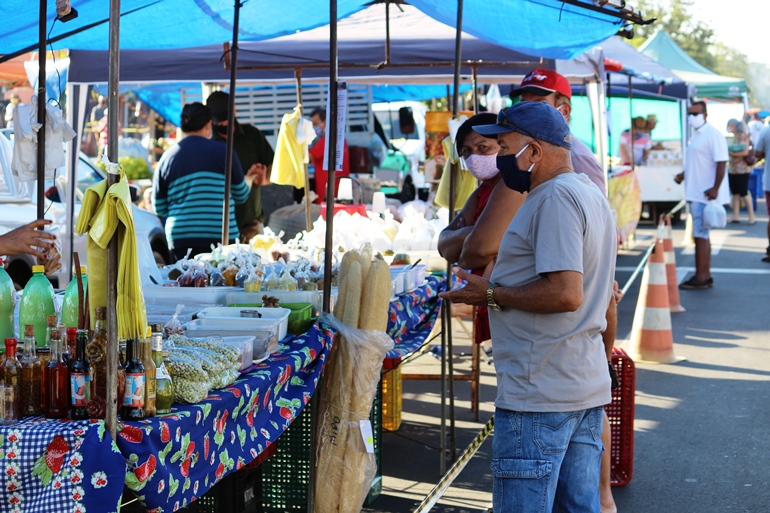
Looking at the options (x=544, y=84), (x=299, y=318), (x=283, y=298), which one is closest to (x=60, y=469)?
(x=299, y=318)

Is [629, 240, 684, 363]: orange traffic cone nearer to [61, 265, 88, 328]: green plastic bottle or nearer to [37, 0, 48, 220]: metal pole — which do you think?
[37, 0, 48, 220]: metal pole

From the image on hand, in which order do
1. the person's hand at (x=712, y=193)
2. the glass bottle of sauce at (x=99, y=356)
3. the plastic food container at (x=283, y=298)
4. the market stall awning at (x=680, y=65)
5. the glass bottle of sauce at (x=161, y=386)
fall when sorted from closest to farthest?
the glass bottle of sauce at (x=99, y=356), the glass bottle of sauce at (x=161, y=386), the plastic food container at (x=283, y=298), the person's hand at (x=712, y=193), the market stall awning at (x=680, y=65)

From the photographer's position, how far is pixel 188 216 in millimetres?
7730

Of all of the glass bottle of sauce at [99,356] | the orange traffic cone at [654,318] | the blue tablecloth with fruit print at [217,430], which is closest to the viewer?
the blue tablecloth with fruit print at [217,430]

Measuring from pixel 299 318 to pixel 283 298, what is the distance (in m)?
0.38

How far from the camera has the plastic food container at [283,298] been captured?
466 cm

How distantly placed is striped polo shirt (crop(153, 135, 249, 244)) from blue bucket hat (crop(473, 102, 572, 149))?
4.71 metres

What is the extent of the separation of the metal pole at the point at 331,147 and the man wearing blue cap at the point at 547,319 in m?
1.29

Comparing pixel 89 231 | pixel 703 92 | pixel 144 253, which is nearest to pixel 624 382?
pixel 144 253

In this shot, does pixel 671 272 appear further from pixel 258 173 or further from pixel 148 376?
pixel 148 376

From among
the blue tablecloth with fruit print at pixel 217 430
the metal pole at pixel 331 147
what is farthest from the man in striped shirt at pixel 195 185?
the blue tablecloth with fruit print at pixel 217 430

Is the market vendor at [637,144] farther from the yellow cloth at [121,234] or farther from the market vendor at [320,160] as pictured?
the yellow cloth at [121,234]

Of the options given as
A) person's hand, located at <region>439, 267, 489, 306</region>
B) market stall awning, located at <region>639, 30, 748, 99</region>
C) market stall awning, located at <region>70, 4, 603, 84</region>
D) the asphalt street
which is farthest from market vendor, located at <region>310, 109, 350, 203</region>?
market stall awning, located at <region>639, 30, 748, 99</region>

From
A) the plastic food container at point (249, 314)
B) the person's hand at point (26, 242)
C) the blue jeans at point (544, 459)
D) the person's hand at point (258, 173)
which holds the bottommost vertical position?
the blue jeans at point (544, 459)
